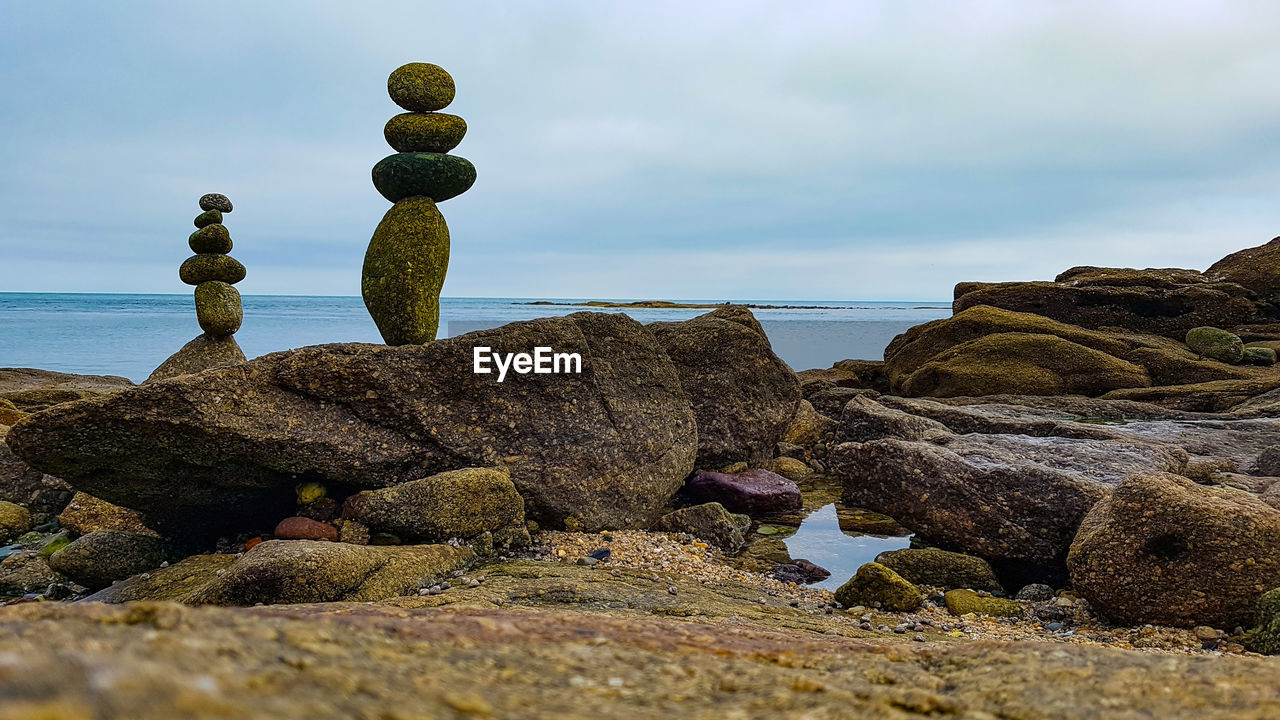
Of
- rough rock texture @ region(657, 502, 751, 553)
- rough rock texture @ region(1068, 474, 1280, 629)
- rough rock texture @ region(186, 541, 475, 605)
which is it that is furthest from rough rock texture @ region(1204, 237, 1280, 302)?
rough rock texture @ region(186, 541, 475, 605)

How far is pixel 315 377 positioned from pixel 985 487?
723cm

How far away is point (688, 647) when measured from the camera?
242cm

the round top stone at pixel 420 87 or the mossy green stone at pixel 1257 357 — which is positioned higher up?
the round top stone at pixel 420 87

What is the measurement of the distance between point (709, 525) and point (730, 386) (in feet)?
11.1

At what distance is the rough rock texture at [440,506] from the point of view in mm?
6977

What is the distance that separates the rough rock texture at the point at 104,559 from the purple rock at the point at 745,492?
20.5ft

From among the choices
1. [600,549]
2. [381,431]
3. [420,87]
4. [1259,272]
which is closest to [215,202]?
[420,87]

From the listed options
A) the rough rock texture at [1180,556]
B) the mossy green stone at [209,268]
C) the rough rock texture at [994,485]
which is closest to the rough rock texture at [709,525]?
the rough rock texture at [994,485]

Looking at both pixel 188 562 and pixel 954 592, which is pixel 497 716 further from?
pixel 188 562

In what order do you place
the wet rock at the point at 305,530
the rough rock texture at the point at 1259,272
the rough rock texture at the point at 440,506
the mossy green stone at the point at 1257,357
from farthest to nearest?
the rough rock texture at the point at 1259,272
the mossy green stone at the point at 1257,357
the wet rock at the point at 305,530
the rough rock texture at the point at 440,506

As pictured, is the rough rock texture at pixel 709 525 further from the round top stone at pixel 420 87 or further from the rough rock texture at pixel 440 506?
the round top stone at pixel 420 87

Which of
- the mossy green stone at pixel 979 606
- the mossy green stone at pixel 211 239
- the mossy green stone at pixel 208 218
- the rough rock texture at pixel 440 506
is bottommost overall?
the mossy green stone at pixel 979 606

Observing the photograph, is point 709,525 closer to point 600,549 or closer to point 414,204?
point 600,549

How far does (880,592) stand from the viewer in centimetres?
642
